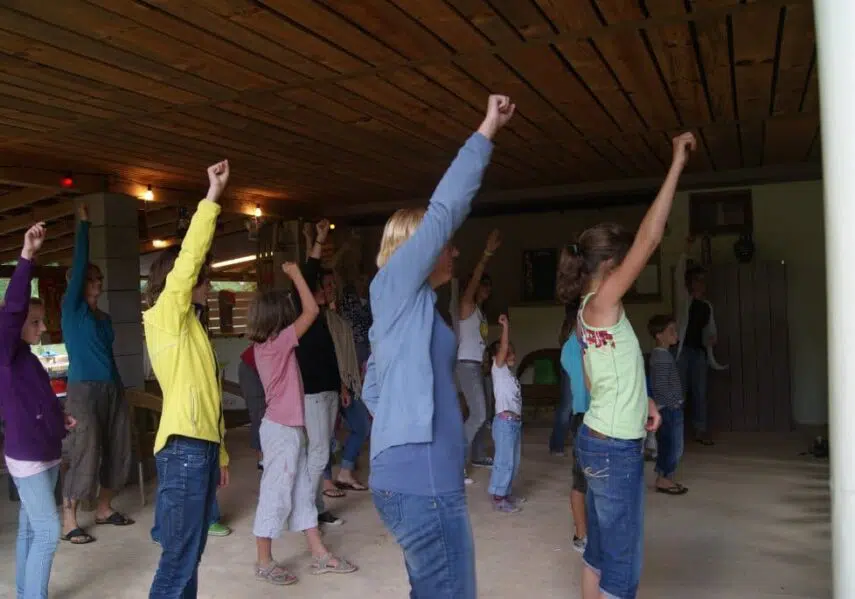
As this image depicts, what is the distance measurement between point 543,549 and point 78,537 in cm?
272

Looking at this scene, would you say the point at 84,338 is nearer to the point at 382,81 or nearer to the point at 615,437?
the point at 382,81

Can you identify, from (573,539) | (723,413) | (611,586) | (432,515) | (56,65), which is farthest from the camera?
(723,413)

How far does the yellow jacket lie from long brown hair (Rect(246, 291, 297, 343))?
84cm

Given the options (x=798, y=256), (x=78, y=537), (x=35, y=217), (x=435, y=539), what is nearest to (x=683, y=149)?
(x=435, y=539)

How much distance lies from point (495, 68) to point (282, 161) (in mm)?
2689

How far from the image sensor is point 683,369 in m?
7.03

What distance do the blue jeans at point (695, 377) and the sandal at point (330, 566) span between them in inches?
168

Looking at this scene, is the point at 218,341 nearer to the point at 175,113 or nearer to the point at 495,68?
the point at 175,113

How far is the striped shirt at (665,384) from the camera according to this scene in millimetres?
4906

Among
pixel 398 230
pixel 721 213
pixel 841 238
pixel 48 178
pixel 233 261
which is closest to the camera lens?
pixel 841 238

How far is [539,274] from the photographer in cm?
1020

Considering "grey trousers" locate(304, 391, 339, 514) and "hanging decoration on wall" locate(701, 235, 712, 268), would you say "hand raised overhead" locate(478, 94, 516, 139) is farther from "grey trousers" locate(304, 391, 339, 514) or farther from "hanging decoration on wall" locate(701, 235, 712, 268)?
"hanging decoration on wall" locate(701, 235, 712, 268)

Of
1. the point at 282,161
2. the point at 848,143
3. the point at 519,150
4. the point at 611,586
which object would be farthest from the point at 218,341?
the point at 848,143

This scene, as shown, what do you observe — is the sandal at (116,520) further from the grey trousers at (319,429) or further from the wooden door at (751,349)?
the wooden door at (751,349)
